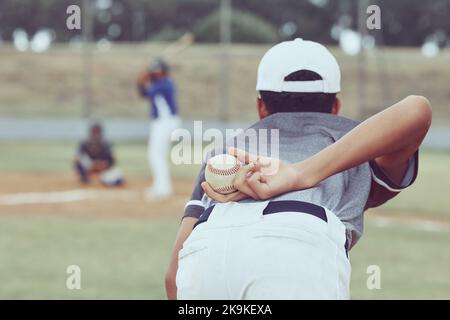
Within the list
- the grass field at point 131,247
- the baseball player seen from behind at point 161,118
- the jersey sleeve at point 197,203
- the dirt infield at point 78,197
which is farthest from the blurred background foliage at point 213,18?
the jersey sleeve at point 197,203

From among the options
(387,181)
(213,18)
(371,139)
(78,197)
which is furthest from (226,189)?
(213,18)

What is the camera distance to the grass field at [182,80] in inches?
1191

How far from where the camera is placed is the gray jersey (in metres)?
2.55

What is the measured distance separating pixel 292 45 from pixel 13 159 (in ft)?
61.8

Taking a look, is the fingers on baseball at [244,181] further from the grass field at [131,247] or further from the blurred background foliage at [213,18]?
the blurred background foliage at [213,18]

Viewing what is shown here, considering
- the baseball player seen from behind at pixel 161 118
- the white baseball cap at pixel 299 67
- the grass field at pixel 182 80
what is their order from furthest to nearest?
the grass field at pixel 182 80, the baseball player seen from behind at pixel 161 118, the white baseball cap at pixel 299 67

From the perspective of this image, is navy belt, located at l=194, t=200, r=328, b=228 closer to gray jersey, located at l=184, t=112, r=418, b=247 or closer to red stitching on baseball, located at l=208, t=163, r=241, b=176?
gray jersey, located at l=184, t=112, r=418, b=247

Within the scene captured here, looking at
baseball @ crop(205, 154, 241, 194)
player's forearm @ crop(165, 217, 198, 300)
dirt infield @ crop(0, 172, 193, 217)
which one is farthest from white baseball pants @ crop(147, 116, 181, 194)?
baseball @ crop(205, 154, 241, 194)

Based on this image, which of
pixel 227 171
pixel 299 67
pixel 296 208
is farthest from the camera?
pixel 299 67

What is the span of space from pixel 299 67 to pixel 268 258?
646 mm

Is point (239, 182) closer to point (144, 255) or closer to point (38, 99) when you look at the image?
point (144, 255)

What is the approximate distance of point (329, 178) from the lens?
2.62 metres

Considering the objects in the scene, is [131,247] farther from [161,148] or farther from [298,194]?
[298,194]
